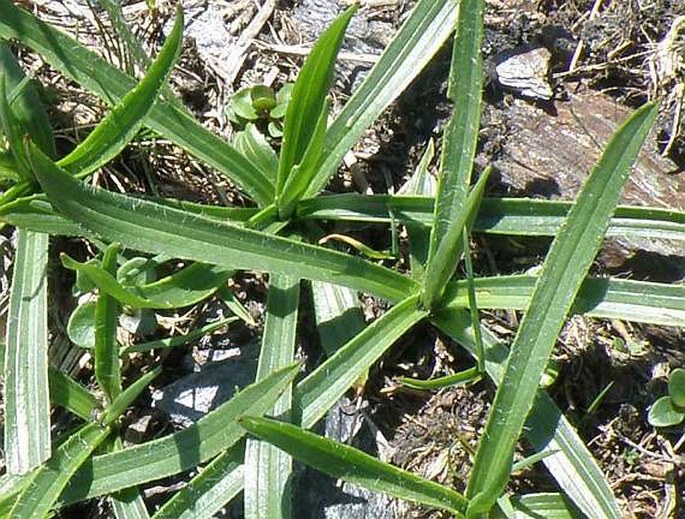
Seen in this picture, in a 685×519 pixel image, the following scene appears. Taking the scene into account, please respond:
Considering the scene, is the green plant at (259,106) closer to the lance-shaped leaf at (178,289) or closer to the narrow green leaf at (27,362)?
the lance-shaped leaf at (178,289)

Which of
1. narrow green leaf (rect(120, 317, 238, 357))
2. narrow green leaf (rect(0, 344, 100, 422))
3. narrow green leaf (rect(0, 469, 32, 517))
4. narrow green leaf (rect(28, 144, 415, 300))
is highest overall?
narrow green leaf (rect(28, 144, 415, 300))

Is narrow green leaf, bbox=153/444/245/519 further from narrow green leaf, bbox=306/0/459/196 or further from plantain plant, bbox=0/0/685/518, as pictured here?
narrow green leaf, bbox=306/0/459/196

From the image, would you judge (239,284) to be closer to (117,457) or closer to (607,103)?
(117,457)

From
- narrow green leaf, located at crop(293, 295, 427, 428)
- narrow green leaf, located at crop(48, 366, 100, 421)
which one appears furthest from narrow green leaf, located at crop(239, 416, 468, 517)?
narrow green leaf, located at crop(48, 366, 100, 421)

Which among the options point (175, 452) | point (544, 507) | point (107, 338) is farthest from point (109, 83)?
point (544, 507)

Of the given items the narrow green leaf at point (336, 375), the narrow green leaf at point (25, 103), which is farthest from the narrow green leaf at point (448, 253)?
the narrow green leaf at point (25, 103)

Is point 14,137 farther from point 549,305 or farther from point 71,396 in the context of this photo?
point 549,305
